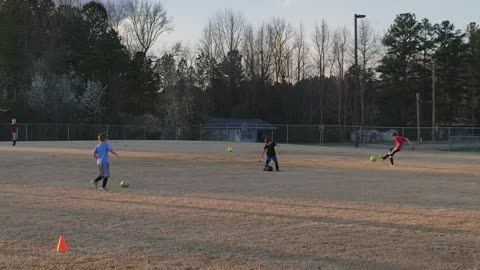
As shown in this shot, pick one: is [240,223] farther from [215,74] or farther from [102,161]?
[215,74]

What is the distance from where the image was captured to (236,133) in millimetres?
64750

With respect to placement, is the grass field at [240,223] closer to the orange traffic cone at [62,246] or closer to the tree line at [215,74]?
the orange traffic cone at [62,246]

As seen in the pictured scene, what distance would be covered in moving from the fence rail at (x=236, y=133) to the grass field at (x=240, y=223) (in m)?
38.8

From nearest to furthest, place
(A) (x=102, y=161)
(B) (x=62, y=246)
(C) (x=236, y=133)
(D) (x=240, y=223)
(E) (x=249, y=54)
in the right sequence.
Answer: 1. (B) (x=62, y=246)
2. (D) (x=240, y=223)
3. (A) (x=102, y=161)
4. (C) (x=236, y=133)
5. (E) (x=249, y=54)

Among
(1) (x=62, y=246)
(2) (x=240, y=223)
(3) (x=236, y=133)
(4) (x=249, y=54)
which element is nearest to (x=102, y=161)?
(2) (x=240, y=223)

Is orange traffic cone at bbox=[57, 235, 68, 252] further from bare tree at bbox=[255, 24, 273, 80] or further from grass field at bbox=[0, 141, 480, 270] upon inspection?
bare tree at bbox=[255, 24, 273, 80]

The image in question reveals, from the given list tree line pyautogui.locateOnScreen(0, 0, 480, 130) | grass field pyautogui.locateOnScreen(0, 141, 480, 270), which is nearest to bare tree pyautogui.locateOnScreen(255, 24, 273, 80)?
tree line pyautogui.locateOnScreen(0, 0, 480, 130)

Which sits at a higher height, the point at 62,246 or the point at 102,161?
the point at 102,161

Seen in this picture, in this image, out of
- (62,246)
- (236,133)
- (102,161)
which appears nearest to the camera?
(62,246)

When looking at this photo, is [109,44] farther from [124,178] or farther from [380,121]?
[124,178]

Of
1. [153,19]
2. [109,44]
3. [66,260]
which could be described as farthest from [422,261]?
[153,19]

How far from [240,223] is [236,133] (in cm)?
5507

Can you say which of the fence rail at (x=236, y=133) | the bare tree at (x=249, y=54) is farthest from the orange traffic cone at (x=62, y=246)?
the bare tree at (x=249, y=54)

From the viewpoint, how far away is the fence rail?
5594cm
